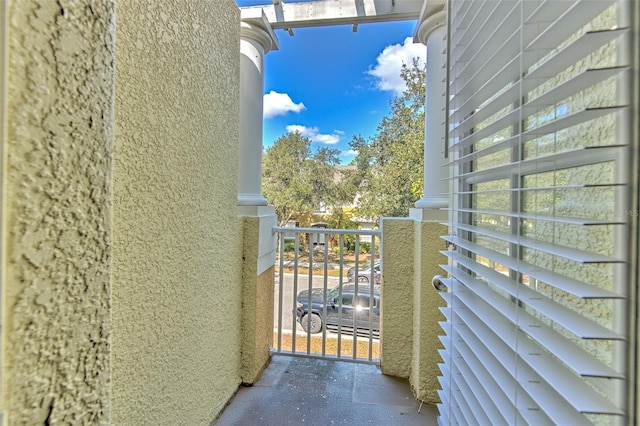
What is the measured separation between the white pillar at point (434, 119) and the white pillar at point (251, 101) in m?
1.12

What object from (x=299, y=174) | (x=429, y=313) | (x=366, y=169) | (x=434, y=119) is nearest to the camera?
(x=429, y=313)

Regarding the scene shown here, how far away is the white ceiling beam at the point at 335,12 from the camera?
1951mm

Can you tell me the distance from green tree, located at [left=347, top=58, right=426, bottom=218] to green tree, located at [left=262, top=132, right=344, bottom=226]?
77 centimetres

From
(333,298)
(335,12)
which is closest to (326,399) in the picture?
(333,298)

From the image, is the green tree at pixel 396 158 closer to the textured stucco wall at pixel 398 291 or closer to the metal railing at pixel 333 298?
the metal railing at pixel 333 298

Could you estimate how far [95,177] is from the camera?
524 millimetres

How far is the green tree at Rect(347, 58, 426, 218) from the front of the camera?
22.6 feet

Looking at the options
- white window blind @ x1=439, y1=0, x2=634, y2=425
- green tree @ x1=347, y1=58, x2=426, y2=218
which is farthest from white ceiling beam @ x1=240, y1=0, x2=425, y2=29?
green tree @ x1=347, y1=58, x2=426, y2=218

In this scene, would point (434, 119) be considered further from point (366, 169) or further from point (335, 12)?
point (366, 169)

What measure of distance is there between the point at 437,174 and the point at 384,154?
20.7 feet

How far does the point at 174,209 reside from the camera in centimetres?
119

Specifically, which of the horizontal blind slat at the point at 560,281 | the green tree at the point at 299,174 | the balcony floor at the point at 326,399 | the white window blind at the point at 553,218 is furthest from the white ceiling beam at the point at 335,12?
the green tree at the point at 299,174

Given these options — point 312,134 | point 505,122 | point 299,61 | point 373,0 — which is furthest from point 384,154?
point 505,122

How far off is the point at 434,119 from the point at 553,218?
57.6 inches
